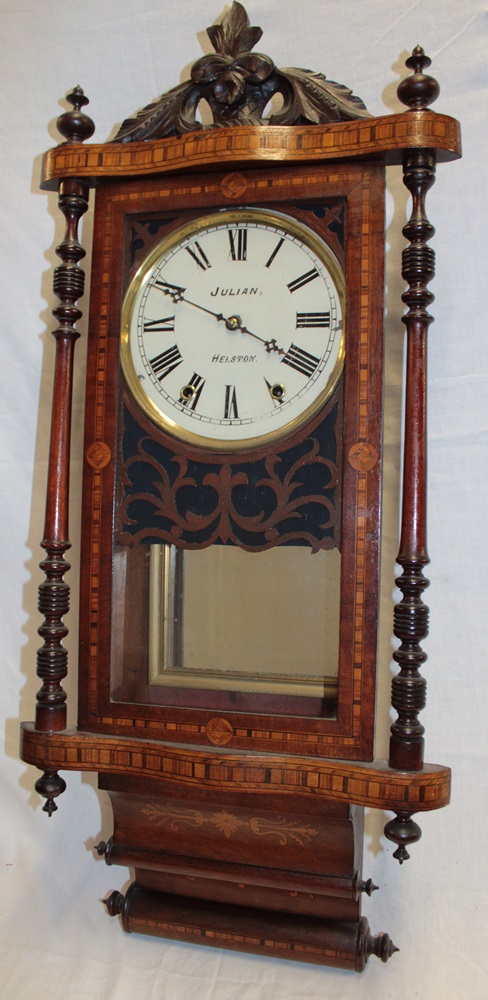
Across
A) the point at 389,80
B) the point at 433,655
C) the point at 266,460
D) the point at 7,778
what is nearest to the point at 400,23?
the point at 389,80

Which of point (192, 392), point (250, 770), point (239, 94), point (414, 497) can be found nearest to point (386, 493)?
point (414, 497)

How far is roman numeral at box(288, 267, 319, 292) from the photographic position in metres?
1.08

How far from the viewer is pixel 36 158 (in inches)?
53.9

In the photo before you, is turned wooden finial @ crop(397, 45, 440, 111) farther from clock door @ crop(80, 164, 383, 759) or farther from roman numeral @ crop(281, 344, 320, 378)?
roman numeral @ crop(281, 344, 320, 378)

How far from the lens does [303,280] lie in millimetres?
1083

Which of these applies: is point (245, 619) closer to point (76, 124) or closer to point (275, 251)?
point (275, 251)

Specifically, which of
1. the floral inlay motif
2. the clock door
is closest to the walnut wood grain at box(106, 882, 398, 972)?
the floral inlay motif

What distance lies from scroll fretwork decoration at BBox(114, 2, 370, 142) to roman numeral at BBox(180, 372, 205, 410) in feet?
0.99

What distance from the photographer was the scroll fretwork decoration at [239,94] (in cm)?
108

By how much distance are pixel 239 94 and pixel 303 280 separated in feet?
0.79

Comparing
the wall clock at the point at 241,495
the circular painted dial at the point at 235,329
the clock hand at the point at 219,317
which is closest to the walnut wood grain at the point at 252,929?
the wall clock at the point at 241,495

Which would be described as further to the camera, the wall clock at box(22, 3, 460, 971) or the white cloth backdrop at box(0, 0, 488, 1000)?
the white cloth backdrop at box(0, 0, 488, 1000)

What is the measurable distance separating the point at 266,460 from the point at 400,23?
649 millimetres

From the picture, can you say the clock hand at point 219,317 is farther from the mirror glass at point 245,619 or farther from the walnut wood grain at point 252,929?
the walnut wood grain at point 252,929
